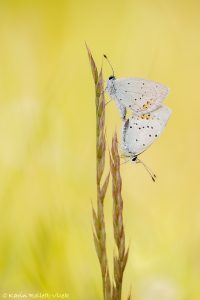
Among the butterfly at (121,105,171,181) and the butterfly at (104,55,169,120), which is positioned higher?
the butterfly at (104,55,169,120)

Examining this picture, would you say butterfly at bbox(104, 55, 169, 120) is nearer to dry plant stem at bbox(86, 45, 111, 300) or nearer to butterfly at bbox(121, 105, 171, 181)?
butterfly at bbox(121, 105, 171, 181)

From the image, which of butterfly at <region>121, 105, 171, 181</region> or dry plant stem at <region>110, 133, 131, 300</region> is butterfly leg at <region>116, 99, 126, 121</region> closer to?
butterfly at <region>121, 105, 171, 181</region>

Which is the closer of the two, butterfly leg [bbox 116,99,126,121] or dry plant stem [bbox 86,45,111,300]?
dry plant stem [bbox 86,45,111,300]

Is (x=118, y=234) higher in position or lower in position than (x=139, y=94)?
lower

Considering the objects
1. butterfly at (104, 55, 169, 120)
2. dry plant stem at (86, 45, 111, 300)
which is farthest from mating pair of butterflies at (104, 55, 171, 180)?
dry plant stem at (86, 45, 111, 300)

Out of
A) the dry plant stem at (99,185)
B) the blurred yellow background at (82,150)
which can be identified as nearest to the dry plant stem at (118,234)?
the dry plant stem at (99,185)

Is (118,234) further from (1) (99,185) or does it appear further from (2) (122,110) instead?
(2) (122,110)

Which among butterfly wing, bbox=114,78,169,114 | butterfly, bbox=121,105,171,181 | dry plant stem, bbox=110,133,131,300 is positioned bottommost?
dry plant stem, bbox=110,133,131,300

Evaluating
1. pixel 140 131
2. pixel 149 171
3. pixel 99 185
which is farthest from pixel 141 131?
pixel 99 185
